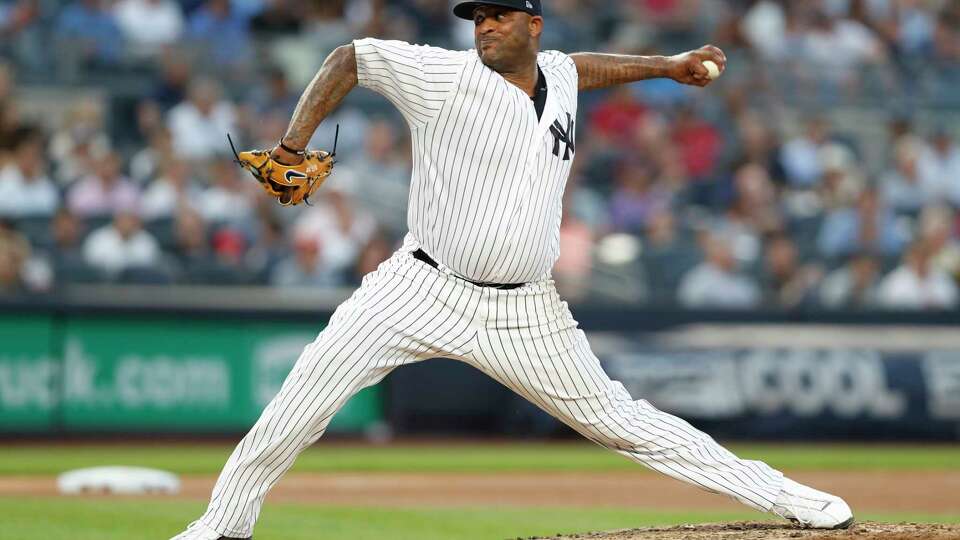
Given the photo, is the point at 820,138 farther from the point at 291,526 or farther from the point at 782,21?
the point at 291,526

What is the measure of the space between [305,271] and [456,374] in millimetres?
1527

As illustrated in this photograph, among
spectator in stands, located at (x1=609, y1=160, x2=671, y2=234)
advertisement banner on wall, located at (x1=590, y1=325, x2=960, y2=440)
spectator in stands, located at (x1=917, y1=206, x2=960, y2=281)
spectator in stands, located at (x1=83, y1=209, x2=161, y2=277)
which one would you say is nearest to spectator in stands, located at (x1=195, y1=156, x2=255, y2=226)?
spectator in stands, located at (x1=83, y1=209, x2=161, y2=277)

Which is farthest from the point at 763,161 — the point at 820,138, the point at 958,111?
the point at 958,111

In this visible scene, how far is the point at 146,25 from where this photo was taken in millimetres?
14789

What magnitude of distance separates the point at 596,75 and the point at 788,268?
28.0 ft

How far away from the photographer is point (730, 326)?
1295cm

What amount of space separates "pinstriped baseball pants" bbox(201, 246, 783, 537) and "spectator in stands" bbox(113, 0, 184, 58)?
10.2 meters

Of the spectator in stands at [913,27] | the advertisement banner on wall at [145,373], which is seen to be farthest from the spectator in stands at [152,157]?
the spectator in stands at [913,27]

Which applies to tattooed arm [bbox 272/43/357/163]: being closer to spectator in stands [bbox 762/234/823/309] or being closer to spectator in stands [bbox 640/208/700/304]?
spectator in stands [bbox 640/208/700/304]

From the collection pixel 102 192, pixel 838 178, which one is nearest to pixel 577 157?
pixel 838 178

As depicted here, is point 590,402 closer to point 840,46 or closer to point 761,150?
point 761,150

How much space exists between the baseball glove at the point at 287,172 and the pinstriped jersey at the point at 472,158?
294 mm

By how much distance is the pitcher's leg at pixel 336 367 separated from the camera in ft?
15.7

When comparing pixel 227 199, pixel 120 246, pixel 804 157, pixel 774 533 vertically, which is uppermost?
pixel 804 157
